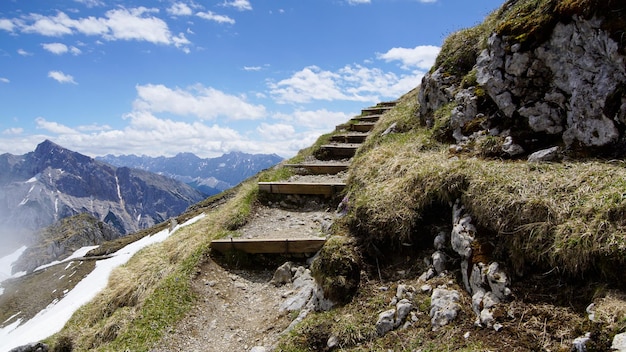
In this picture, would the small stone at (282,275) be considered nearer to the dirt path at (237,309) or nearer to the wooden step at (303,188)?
the dirt path at (237,309)

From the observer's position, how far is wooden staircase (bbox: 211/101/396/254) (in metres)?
8.76

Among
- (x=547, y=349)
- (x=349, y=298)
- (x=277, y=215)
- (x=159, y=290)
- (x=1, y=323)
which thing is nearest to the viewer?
(x=547, y=349)

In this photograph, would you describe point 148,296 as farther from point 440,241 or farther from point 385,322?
point 440,241

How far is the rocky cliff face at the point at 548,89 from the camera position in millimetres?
5957

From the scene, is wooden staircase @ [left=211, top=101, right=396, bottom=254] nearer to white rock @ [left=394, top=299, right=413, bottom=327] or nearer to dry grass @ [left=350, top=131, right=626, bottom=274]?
Result: dry grass @ [left=350, top=131, right=626, bottom=274]

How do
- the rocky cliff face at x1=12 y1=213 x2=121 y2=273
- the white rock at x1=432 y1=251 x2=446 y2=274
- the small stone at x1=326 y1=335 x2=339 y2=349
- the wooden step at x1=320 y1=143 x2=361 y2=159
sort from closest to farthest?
the small stone at x1=326 y1=335 x2=339 y2=349, the white rock at x1=432 y1=251 x2=446 y2=274, the wooden step at x1=320 y1=143 x2=361 y2=159, the rocky cliff face at x1=12 y1=213 x2=121 y2=273

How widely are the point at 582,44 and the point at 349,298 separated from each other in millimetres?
5924

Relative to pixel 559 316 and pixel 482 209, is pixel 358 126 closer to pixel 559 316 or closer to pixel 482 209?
pixel 482 209

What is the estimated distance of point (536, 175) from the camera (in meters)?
5.50

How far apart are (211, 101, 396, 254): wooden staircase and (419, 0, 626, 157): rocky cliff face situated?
3.87m

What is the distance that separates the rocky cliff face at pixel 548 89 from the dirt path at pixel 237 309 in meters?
4.49

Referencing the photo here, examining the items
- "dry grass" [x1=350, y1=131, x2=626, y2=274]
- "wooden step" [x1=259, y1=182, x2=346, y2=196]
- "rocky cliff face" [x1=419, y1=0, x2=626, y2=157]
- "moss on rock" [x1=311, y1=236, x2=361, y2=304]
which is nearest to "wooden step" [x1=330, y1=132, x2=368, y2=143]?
"wooden step" [x1=259, y1=182, x2=346, y2=196]

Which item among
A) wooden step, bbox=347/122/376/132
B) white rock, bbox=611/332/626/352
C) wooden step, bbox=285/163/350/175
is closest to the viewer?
white rock, bbox=611/332/626/352

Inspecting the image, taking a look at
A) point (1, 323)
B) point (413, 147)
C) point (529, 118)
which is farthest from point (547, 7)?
point (1, 323)
